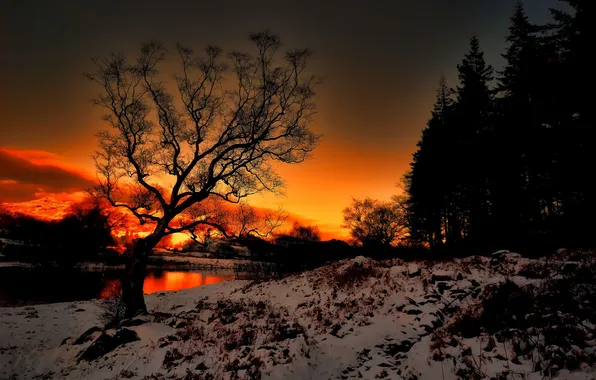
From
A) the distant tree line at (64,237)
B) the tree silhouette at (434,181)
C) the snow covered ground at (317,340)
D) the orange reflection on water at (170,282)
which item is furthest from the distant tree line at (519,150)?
the distant tree line at (64,237)

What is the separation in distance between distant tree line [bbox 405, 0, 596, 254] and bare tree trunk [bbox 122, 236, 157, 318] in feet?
67.0

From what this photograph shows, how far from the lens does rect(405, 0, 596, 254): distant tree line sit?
14.8 meters

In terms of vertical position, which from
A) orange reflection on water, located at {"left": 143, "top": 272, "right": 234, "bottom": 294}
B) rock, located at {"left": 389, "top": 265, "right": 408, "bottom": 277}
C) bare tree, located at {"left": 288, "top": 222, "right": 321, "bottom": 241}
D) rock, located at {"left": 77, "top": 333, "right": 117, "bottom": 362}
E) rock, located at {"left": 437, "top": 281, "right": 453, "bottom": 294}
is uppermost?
bare tree, located at {"left": 288, "top": 222, "right": 321, "bottom": 241}

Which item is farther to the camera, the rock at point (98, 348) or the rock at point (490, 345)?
the rock at point (98, 348)

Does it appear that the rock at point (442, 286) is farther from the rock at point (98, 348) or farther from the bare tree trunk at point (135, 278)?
the bare tree trunk at point (135, 278)

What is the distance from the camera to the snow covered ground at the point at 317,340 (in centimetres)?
652

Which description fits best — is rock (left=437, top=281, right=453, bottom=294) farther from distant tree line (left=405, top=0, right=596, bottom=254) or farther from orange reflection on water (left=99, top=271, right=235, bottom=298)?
orange reflection on water (left=99, top=271, right=235, bottom=298)

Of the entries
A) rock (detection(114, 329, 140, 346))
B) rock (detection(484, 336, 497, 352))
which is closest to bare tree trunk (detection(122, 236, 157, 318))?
rock (detection(114, 329, 140, 346))

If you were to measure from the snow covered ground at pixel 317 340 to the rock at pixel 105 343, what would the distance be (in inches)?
1.4

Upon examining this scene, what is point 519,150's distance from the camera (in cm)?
2481

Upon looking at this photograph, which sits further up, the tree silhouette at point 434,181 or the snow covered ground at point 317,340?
the tree silhouette at point 434,181

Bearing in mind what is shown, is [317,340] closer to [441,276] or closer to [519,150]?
[441,276]

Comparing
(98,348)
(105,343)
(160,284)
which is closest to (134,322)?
(105,343)

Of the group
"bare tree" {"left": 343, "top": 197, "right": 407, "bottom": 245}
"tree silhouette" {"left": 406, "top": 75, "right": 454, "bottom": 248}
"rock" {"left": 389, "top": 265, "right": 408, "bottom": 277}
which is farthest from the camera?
"bare tree" {"left": 343, "top": 197, "right": 407, "bottom": 245}
